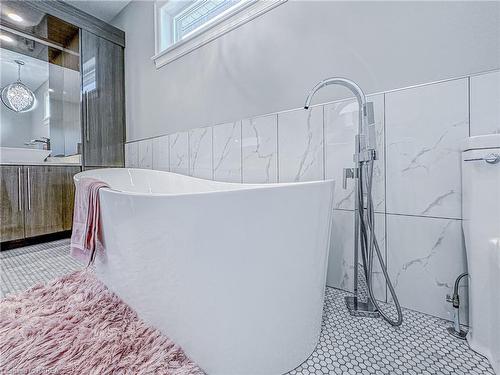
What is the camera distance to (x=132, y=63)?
2576 mm

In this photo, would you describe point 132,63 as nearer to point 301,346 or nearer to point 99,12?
point 99,12

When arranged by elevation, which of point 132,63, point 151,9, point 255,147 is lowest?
point 255,147

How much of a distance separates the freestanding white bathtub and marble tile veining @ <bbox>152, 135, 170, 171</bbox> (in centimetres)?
147

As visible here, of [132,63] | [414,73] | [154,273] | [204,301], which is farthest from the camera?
Result: [132,63]

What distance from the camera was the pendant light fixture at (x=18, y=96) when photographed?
102 inches

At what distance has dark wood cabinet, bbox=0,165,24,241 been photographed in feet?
6.38

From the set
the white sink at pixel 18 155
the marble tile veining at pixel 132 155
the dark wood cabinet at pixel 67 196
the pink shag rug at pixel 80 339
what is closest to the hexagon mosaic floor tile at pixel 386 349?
the pink shag rug at pixel 80 339

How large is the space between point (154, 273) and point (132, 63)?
2.52 metres

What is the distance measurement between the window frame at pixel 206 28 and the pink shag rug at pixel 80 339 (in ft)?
5.82

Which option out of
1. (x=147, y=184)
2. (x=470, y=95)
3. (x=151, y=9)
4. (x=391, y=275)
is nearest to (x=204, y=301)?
(x=391, y=275)

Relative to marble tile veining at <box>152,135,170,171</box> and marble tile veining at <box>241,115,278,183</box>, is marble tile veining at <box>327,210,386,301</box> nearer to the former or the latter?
marble tile veining at <box>241,115,278,183</box>

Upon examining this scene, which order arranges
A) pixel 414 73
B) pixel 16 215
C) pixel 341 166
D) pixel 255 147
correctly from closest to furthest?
pixel 414 73 → pixel 341 166 → pixel 255 147 → pixel 16 215

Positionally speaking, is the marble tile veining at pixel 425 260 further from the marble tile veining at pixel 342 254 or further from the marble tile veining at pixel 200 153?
the marble tile veining at pixel 200 153

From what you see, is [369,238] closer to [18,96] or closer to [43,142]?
[43,142]
